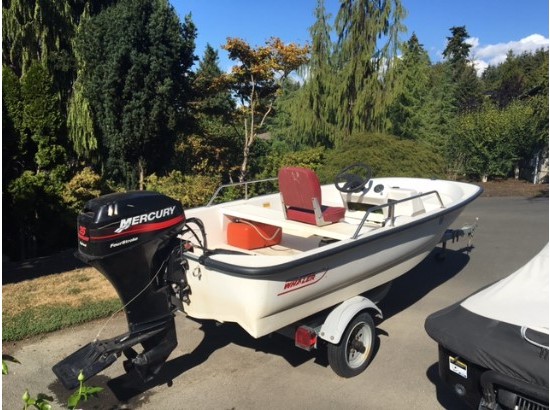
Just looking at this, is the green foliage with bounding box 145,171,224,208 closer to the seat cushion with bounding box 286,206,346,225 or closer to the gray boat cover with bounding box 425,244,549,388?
the seat cushion with bounding box 286,206,346,225

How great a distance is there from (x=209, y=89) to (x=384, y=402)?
975 centimetres

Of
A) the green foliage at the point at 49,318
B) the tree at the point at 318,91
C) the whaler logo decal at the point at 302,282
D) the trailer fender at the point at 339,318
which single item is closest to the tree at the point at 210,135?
the tree at the point at 318,91

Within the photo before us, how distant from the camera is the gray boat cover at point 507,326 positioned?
2.58 meters

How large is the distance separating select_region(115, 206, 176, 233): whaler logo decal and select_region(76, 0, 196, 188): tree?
6.70 metres

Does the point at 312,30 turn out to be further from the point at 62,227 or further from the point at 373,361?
the point at 373,361

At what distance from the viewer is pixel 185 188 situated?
9008 millimetres

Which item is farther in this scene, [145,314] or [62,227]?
Answer: [62,227]

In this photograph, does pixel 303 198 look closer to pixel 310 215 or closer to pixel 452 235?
pixel 310 215

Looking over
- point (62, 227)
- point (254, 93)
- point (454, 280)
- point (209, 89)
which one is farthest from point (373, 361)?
point (254, 93)

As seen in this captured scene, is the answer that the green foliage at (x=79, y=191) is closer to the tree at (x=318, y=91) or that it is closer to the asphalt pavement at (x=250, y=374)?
the asphalt pavement at (x=250, y=374)

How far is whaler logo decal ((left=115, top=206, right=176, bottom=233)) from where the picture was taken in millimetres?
3297

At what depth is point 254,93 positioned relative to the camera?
44.5 ft

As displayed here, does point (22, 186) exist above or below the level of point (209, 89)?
below

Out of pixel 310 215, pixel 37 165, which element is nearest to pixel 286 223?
pixel 310 215
